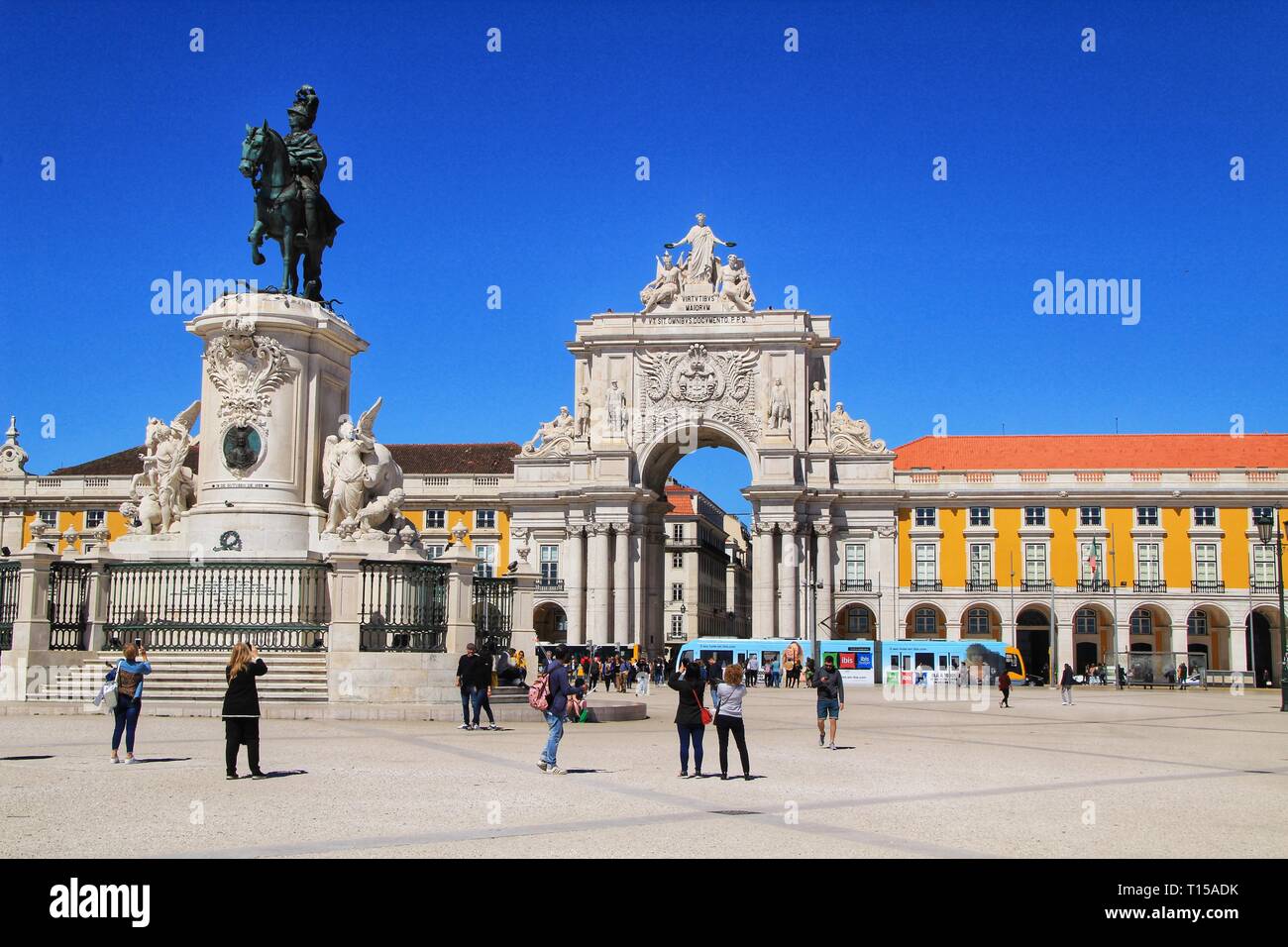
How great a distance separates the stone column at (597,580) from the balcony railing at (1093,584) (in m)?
24.8

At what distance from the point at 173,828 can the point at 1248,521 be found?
235 ft

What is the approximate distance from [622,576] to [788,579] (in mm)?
8613

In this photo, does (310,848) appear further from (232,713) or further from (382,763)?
(382,763)

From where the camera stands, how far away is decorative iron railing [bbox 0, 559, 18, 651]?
72.3ft

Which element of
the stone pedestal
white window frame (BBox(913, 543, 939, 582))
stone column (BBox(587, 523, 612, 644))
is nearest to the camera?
the stone pedestal

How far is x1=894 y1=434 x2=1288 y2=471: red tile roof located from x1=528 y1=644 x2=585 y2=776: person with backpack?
63.8 meters

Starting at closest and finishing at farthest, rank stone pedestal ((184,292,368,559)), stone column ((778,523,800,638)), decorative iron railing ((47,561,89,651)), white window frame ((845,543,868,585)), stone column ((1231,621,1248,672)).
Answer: stone pedestal ((184,292,368,559)) → decorative iron railing ((47,561,89,651)) → stone column ((1231,621,1248,672)) → stone column ((778,523,800,638)) → white window frame ((845,543,868,585))

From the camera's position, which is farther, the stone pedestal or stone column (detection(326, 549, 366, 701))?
the stone pedestal

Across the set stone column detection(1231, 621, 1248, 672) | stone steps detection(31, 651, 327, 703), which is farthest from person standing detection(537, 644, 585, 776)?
stone column detection(1231, 621, 1248, 672)

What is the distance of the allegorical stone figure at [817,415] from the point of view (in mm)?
75188

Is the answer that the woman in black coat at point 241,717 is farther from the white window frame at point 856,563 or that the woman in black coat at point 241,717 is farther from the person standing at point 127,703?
the white window frame at point 856,563

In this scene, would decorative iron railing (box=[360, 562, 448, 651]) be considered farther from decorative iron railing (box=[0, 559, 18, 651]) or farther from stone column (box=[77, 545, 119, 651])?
decorative iron railing (box=[0, 559, 18, 651])

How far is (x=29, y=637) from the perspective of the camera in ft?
70.8

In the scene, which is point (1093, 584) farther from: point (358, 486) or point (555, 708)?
point (555, 708)
